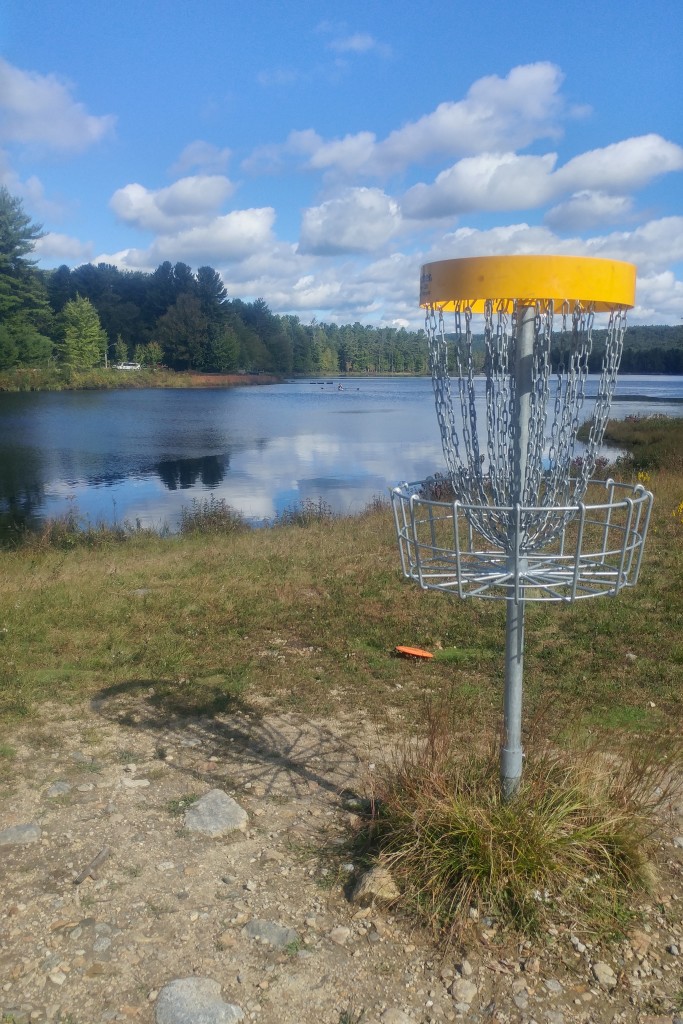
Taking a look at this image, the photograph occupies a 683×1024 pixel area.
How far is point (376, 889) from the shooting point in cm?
347

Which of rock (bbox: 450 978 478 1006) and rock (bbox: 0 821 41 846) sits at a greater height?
rock (bbox: 450 978 478 1006)

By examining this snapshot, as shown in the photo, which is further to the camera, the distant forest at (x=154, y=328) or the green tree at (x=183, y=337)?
the green tree at (x=183, y=337)

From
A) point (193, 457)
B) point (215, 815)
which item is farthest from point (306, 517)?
point (193, 457)

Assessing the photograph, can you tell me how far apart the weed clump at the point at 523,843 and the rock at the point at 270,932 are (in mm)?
518

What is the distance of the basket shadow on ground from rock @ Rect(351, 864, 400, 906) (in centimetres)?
89

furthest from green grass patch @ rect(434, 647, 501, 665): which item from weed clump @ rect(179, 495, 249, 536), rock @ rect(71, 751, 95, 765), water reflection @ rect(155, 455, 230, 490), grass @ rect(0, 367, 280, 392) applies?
grass @ rect(0, 367, 280, 392)

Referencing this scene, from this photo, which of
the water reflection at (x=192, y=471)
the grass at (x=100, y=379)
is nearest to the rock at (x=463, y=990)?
the water reflection at (x=192, y=471)

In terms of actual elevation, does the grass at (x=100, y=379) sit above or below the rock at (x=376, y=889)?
below

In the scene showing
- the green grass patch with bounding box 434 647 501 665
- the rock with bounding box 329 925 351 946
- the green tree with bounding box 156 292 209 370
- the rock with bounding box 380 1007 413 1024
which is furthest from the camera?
the green tree with bounding box 156 292 209 370

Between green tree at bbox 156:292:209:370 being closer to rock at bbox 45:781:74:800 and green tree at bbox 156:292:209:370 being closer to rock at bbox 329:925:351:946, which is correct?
rock at bbox 45:781:74:800

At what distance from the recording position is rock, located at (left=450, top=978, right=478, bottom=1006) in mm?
2955

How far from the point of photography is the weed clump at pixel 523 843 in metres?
3.33

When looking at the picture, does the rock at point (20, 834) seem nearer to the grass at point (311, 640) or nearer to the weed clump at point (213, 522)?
the grass at point (311, 640)

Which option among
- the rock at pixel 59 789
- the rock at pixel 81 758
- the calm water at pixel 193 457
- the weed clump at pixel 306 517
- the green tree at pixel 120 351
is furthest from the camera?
the green tree at pixel 120 351
